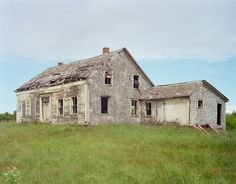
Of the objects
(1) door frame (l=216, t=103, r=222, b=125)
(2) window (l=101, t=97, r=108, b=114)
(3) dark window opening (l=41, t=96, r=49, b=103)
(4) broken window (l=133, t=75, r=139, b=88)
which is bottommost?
(1) door frame (l=216, t=103, r=222, b=125)

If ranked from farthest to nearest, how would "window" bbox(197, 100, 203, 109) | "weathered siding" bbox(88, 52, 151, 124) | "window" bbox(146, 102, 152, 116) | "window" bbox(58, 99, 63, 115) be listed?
1. "window" bbox(146, 102, 152, 116)
2. "window" bbox(58, 99, 63, 115)
3. "window" bbox(197, 100, 203, 109)
4. "weathered siding" bbox(88, 52, 151, 124)

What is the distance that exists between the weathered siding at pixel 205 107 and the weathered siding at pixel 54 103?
8.46 m

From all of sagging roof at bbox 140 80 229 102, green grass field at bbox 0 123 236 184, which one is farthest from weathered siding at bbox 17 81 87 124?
green grass field at bbox 0 123 236 184

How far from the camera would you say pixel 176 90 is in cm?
2675

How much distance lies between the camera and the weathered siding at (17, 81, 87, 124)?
26.0 metres

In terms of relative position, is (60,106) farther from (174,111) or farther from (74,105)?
(174,111)

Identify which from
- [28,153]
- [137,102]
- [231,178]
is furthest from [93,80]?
[231,178]

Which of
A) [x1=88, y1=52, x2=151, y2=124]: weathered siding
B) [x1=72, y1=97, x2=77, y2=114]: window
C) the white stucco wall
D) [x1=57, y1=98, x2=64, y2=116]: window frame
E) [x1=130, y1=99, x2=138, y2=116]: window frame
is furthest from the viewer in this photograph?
[x1=130, y1=99, x2=138, y2=116]: window frame

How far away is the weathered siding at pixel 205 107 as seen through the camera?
25.6m

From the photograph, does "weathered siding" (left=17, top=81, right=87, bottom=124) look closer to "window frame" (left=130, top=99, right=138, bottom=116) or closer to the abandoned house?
the abandoned house

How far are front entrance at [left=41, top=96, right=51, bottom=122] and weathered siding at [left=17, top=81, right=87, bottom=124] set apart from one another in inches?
8.0

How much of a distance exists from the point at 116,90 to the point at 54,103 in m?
5.65

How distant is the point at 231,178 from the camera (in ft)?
27.5

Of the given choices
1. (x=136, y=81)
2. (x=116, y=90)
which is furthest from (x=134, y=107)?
(x=116, y=90)
